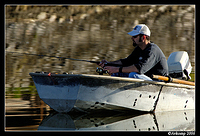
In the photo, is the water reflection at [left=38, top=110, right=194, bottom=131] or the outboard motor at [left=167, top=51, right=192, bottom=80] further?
the outboard motor at [left=167, top=51, right=192, bottom=80]

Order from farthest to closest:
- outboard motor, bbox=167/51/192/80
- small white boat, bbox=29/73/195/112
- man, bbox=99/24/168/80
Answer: outboard motor, bbox=167/51/192/80 → man, bbox=99/24/168/80 → small white boat, bbox=29/73/195/112

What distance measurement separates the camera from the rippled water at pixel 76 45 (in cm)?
684

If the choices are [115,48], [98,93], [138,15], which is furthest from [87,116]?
[138,15]

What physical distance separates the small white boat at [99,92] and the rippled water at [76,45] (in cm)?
26

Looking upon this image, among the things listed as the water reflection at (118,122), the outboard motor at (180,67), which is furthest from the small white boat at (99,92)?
the outboard motor at (180,67)

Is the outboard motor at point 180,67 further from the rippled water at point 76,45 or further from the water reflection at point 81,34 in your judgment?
the water reflection at point 81,34

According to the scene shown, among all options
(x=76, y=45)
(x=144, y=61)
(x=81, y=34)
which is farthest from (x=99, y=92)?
Result: (x=81, y=34)

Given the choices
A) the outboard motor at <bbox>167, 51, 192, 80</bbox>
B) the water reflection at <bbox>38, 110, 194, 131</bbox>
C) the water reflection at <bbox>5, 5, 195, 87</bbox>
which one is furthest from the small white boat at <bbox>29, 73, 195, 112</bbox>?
the water reflection at <bbox>5, 5, 195, 87</bbox>

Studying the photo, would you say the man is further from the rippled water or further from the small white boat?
the rippled water

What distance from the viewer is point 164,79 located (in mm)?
6922

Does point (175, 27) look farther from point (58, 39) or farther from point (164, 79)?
point (164, 79)

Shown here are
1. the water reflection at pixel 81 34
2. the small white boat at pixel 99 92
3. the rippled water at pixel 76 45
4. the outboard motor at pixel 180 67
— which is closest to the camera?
the small white boat at pixel 99 92

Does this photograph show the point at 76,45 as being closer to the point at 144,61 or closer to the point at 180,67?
the point at 180,67

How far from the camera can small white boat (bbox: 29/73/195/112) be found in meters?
6.61
